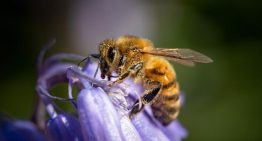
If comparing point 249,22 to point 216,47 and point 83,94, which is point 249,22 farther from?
point 83,94

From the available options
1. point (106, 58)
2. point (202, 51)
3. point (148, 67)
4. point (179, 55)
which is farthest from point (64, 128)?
point (202, 51)

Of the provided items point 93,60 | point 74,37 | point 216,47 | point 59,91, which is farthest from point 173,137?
point 74,37

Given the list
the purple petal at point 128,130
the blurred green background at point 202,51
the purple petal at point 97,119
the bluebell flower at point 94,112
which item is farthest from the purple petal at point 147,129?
the blurred green background at point 202,51

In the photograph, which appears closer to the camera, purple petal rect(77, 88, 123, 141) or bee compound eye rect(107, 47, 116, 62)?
purple petal rect(77, 88, 123, 141)

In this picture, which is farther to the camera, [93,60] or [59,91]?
[59,91]

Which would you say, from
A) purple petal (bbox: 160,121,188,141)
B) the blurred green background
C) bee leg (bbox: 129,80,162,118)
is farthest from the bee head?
the blurred green background

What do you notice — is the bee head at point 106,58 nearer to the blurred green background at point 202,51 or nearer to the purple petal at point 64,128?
the purple petal at point 64,128

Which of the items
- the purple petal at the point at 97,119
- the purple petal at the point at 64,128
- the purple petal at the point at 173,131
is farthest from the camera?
the purple petal at the point at 173,131

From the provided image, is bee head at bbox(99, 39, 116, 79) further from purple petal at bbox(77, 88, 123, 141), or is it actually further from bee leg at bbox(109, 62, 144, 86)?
purple petal at bbox(77, 88, 123, 141)
